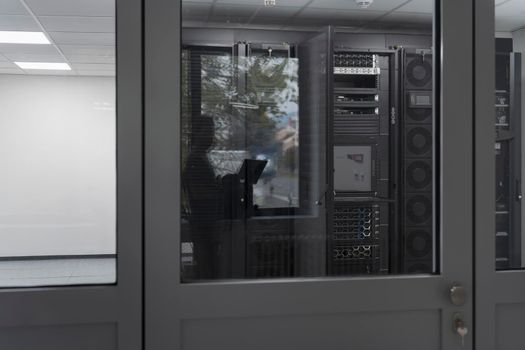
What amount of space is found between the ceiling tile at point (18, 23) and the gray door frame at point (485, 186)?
1.41 metres

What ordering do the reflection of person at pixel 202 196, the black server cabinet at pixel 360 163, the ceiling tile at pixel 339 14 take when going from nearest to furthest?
1. the reflection of person at pixel 202 196
2. the black server cabinet at pixel 360 163
3. the ceiling tile at pixel 339 14

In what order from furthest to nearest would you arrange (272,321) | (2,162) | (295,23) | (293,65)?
(295,23) → (293,65) → (272,321) → (2,162)

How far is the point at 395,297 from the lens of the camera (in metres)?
1.72

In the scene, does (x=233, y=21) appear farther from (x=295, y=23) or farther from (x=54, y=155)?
(x=54, y=155)

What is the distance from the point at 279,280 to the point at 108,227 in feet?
1.82

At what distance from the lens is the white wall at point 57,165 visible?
60.6 inches

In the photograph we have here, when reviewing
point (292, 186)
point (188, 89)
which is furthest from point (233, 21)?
point (292, 186)

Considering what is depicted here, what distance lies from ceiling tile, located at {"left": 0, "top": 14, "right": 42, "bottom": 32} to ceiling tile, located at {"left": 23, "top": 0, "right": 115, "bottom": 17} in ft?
0.16

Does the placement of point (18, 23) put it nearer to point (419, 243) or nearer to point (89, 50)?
point (89, 50)

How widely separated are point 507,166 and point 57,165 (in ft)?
4.84

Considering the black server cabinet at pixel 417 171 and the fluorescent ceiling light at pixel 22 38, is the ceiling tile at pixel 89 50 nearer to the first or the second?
the fluorescent ceiling light at pixel 22 38

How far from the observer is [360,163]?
2.18 meters

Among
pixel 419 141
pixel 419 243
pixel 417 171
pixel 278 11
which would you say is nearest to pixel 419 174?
pixel 417 171

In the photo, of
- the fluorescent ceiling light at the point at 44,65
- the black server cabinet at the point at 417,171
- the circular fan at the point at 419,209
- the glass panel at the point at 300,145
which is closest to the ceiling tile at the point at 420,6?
the glass panel at the point at 300,145
